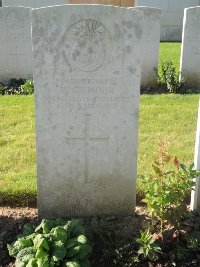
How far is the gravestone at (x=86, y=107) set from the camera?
328 cm

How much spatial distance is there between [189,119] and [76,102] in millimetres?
3437

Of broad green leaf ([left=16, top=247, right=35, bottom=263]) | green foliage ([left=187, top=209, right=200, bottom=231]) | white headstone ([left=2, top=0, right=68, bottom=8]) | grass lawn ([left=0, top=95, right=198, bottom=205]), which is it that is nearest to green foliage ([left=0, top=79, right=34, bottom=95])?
grass lawn ([left=0, top=95, right=198, bottom=205])

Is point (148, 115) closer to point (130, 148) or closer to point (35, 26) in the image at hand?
point (130, 148)

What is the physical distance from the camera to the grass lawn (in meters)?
4.40

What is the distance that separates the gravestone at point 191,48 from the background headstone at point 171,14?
10.7 meters

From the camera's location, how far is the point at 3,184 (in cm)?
438

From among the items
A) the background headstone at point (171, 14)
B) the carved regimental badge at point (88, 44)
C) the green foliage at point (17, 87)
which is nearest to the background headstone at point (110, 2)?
the background headstone at point (171, 14)

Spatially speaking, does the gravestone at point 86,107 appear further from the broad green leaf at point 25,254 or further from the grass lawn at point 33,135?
the broad green leaf at point 25,254

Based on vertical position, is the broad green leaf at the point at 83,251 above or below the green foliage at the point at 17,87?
below

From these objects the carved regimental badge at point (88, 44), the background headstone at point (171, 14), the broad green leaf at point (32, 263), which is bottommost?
the broad green leaf at point (32, 263)

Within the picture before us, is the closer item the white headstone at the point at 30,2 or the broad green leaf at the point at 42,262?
the broad green leaf at the point at 42,262

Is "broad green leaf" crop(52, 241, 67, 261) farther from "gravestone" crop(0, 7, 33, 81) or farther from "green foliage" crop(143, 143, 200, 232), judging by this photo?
"gravestone" crop(0, 7, 33, 81)

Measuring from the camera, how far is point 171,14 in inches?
737


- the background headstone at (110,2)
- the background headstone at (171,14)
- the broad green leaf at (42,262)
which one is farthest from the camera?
the background headstone at (110,2)
